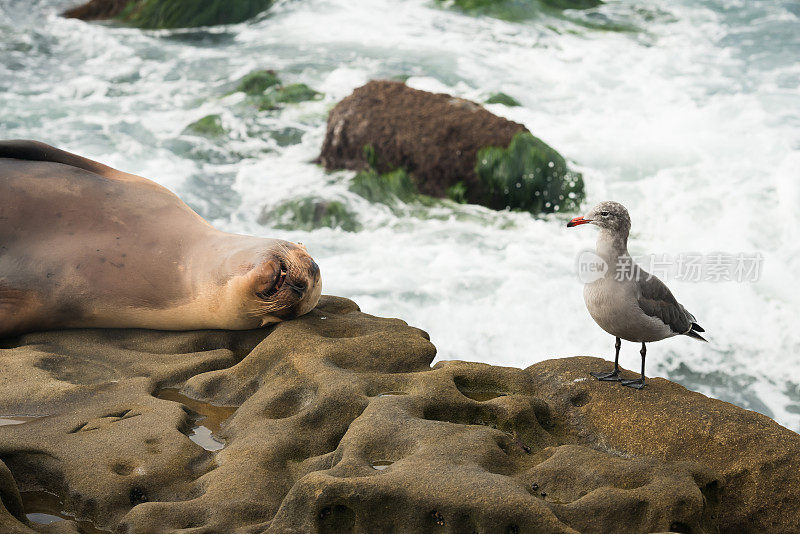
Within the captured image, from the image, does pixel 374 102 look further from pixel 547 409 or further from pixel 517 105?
pixel 547 409

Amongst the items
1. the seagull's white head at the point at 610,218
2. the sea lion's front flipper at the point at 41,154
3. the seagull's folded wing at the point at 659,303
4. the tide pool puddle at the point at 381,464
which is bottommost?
the tide pool puddle at the point at 381,464

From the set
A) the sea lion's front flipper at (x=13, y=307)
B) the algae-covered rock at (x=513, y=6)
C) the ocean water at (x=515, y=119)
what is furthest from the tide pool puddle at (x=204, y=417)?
the algae-covered rock at (x=513, y=6)

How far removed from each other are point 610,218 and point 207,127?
Answer: 661cm

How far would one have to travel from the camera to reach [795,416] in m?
4.82

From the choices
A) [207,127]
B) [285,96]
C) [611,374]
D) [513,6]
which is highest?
[513,6]

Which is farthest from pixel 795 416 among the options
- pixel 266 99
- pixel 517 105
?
pixel 266 99

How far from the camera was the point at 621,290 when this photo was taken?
10.3ft

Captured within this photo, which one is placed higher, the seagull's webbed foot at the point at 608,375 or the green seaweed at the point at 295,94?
the seagull's webbed foot at the point at 608,375

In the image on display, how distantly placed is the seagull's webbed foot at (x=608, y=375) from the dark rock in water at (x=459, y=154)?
3.86m

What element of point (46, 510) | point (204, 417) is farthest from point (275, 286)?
point (46, 510)

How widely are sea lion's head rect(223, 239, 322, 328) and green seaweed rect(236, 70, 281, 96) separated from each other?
642 centimetres

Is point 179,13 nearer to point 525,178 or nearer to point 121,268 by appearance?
point 525,178

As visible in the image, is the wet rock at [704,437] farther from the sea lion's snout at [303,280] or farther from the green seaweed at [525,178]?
the green seaweed at [525,178]

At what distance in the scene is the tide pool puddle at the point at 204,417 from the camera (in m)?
3.03
